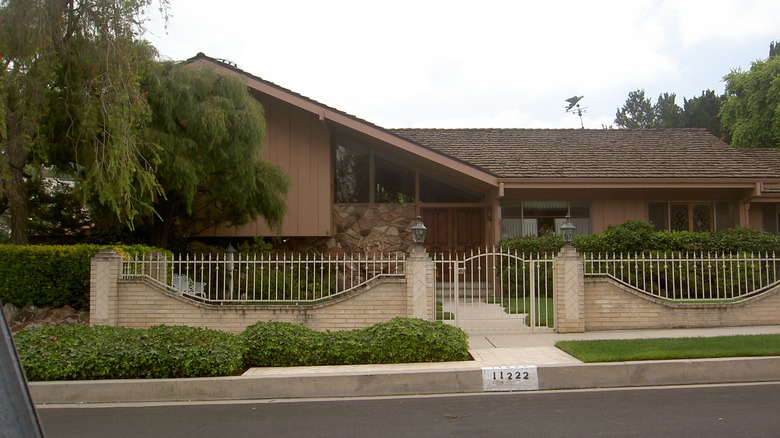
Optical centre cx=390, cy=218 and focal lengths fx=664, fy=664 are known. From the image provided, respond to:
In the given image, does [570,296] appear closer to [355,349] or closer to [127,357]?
[355,349]

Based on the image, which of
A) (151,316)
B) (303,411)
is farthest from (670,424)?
(151,316)

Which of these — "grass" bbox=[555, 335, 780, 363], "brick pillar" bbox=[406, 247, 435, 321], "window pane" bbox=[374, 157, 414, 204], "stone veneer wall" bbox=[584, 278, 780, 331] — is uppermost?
"window pane" bbox=[374, 157, 414, 204]

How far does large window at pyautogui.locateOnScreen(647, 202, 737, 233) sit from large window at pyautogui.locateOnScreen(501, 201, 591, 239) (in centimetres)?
190

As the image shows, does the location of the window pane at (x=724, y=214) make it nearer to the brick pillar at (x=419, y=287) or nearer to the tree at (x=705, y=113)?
the brick pillar at (x=419, y=287)

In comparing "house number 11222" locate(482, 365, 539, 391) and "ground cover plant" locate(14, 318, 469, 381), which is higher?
"ground cover plant" locate(14, 318, 469, 381)

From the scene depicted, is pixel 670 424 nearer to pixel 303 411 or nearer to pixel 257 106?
pixel 303 411

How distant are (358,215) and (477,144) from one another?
14.0 feet

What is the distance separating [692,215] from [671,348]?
32.1 feet

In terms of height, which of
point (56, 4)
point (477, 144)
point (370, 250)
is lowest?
point (370, 250)

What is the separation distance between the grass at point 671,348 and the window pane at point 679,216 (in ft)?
26.2

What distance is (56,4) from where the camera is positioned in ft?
40.2

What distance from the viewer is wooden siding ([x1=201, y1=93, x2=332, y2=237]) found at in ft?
57.5

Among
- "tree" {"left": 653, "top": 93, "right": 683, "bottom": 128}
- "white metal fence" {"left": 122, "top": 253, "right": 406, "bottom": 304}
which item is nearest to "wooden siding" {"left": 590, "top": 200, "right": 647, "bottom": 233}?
"white metal fence" {"left": 122, "top": 253, "right": 406, "bottom": 304}

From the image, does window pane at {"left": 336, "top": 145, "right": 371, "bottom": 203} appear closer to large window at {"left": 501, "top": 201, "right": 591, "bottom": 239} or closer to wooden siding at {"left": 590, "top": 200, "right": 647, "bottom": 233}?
large window at {"left": 501, "top": 201, "right": 591, "bottom": 239}
